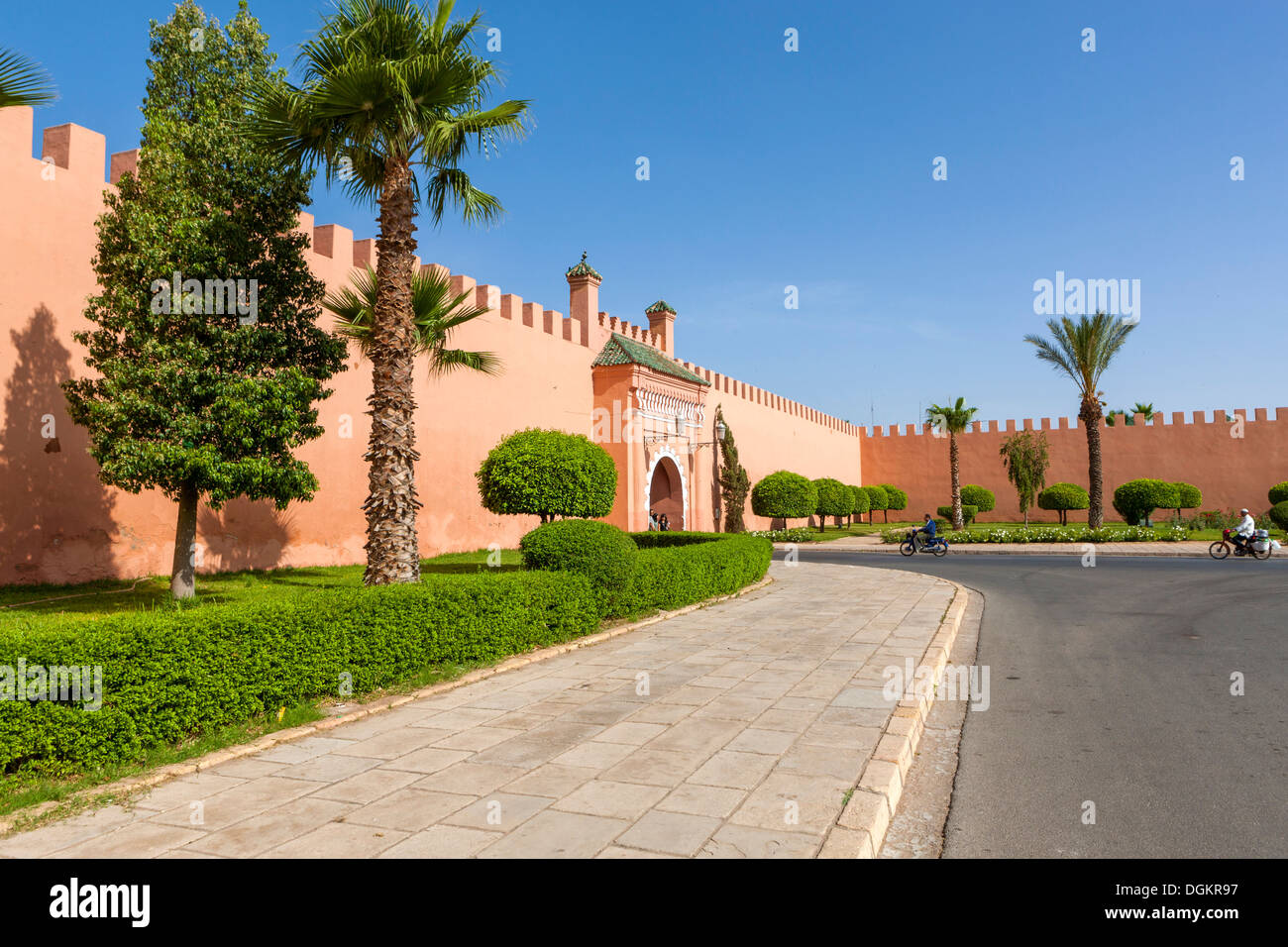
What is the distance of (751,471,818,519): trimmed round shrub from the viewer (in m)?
34.9

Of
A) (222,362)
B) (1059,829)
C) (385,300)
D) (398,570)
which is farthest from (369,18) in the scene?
(1059,829)

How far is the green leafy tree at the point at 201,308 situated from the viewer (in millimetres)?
9445

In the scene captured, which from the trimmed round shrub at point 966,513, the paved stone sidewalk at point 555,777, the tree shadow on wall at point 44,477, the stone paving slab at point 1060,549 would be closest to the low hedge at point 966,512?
the trimmed round shrub at point 966,513

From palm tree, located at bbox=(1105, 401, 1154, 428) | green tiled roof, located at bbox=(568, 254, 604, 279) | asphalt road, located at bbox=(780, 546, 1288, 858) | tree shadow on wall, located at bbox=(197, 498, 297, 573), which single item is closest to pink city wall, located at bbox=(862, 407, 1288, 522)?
palm tree, located at bbox=(1105, 401, 1154, 428)

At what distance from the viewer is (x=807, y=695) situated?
6.42 m

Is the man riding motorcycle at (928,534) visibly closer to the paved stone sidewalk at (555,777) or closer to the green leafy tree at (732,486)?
the green leafy tree at (732,486)

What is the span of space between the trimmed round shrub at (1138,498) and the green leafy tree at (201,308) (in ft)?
114

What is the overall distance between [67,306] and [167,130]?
10.9ft

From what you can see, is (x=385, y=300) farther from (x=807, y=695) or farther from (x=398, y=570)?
(x=807, y=695)

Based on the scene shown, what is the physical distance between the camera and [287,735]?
5.31 metres

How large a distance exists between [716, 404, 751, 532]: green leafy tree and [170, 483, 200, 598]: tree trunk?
24.5 metres

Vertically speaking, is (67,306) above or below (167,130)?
below

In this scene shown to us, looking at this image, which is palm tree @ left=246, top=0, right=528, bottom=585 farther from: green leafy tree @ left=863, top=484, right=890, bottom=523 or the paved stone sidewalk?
green leafy tree @ left=863, top=484, right=890, bottom=523

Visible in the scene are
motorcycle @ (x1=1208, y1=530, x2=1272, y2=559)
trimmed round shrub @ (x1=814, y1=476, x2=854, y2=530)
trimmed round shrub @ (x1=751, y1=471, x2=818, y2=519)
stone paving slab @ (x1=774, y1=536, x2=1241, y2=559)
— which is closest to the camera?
motorcycle @ (x1=1208, y1=530, x2=1272, y2=559)
